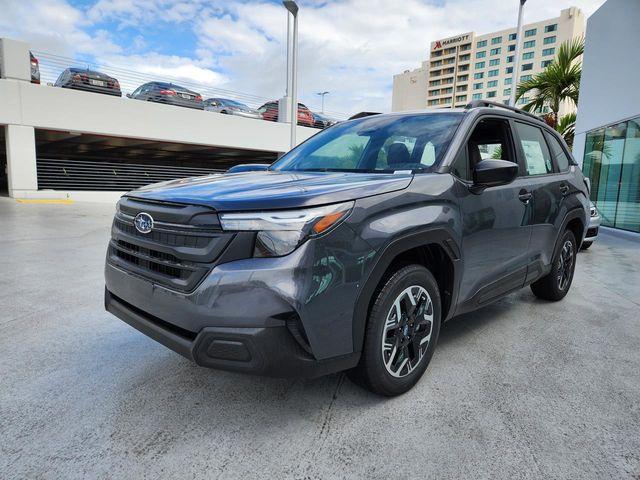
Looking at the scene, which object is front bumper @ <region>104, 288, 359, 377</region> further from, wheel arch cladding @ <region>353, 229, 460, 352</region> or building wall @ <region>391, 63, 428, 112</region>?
building wall @ <region>391, 63, 428, 112</region>

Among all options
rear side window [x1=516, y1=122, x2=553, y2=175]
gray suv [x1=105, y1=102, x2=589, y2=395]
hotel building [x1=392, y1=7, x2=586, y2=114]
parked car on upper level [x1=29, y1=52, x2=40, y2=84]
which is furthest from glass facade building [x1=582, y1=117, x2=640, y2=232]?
hotel building [x1=392, y1=7, x2=586, y2=114]

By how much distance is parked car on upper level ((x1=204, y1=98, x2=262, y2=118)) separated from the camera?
20.3 m

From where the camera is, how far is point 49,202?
1513 cm

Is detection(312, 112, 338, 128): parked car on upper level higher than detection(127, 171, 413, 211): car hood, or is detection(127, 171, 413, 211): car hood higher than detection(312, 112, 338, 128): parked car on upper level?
detection(312, 112, 338, 128): parked car on upper level

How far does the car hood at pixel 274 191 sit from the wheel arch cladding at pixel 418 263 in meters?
0.31

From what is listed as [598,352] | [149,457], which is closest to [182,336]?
[149,457]

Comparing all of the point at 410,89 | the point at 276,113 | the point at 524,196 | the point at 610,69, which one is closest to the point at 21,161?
the point at 276,113

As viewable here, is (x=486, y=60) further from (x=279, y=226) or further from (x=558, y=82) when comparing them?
(x=279, y=226)

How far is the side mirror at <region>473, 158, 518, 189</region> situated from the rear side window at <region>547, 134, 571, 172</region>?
1.76 meters

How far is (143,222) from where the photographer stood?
2217 millimetres

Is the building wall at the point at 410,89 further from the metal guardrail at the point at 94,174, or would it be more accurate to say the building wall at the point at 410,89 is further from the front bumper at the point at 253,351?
the front bumper at the point at 253,351

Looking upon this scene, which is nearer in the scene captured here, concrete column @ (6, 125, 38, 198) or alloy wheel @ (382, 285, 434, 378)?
alloy wheel @ (382, 285, 434, 378)

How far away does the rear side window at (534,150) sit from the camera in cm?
361

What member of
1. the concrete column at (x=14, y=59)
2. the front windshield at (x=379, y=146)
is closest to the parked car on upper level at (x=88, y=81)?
the concrete column at (x=14, y=59)
